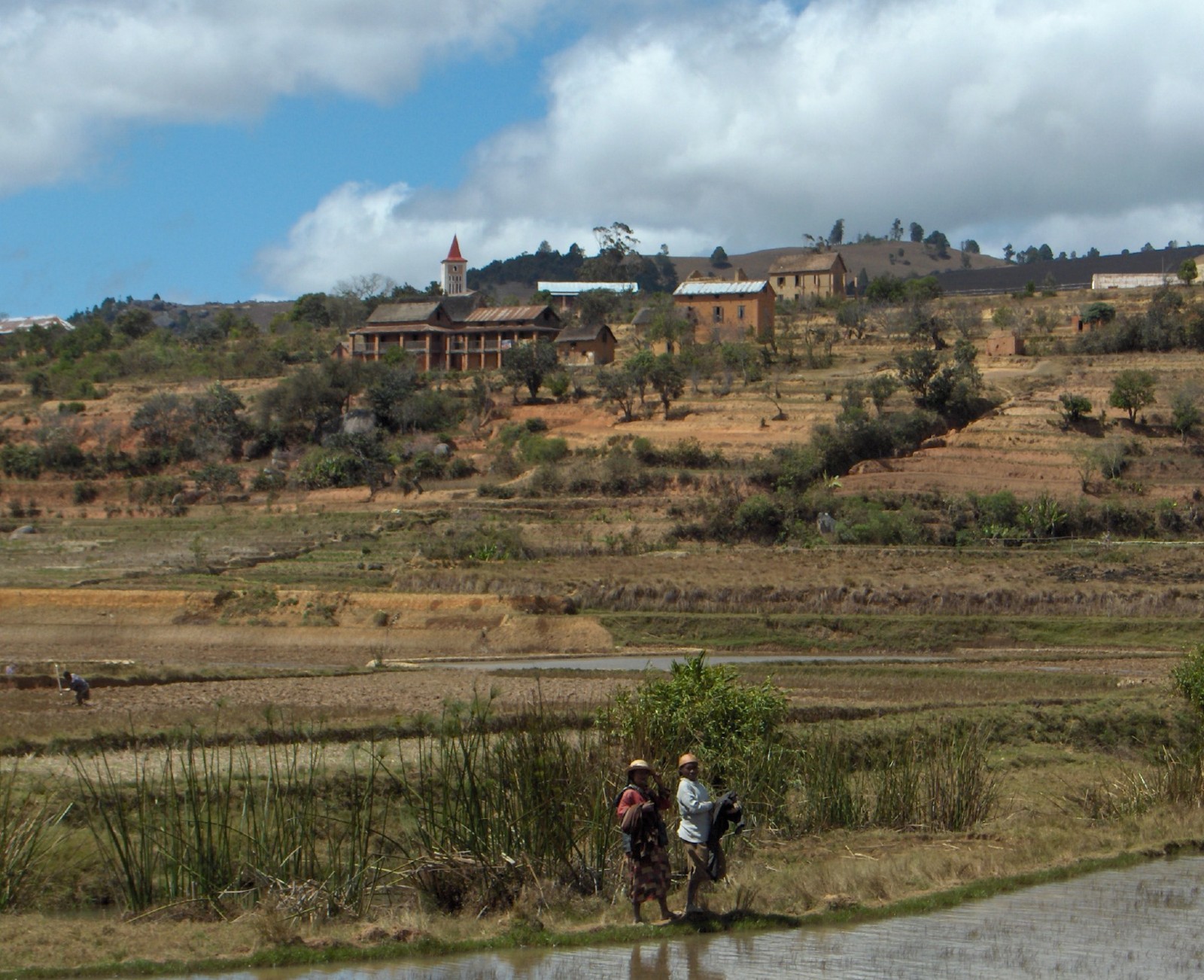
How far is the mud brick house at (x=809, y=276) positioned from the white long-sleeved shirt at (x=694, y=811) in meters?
96.2

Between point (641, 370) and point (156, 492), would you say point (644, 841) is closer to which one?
point (641, 370)

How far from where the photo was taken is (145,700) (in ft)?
92.8

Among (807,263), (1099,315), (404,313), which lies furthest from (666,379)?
(807,263)

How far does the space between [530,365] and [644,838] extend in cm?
6447

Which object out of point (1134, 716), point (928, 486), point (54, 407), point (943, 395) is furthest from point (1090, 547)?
point (54, 407)

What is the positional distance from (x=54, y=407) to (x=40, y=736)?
228 feet

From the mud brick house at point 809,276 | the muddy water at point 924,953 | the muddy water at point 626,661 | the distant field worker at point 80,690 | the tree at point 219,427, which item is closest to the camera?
the muddy water at point 924,953

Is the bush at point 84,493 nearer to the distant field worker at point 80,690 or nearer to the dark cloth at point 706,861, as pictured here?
the distant field worker at point 80,690

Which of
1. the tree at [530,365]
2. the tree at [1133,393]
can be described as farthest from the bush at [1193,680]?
the tree at [530,365]

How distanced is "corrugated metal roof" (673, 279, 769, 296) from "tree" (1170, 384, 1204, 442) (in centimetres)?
3331

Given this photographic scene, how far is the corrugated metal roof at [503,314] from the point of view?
91062mm

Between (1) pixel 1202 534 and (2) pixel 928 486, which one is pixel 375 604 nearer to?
(2) pixel 928 486

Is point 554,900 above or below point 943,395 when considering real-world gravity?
below

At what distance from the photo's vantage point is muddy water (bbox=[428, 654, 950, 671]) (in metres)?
34.7
